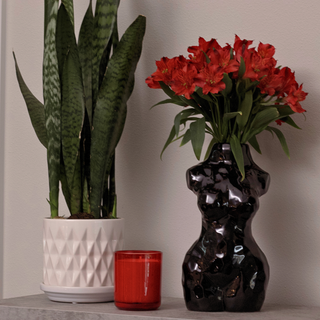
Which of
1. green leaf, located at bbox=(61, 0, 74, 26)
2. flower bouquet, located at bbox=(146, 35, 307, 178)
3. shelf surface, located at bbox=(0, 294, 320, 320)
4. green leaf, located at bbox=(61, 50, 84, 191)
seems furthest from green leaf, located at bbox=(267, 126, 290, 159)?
green leaf, located at bbox=(61, 0, 74, 26)

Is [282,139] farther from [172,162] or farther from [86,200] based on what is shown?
[86,200]

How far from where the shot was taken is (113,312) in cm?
77

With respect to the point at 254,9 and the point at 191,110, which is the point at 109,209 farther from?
the point at 254,9

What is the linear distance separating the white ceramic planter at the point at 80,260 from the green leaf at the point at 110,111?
0.05 meters

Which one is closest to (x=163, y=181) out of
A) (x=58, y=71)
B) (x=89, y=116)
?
(x=89, y=116)

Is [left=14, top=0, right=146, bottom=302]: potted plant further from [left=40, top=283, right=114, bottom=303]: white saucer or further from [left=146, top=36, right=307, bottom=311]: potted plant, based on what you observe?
[left=146, top=36, right=307, bottom=311]: potted plant

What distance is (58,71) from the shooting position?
927 millimetres

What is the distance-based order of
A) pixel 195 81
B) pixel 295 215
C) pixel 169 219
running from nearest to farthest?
pixel 195 81 < pixel 295 215 < pixel 169 219

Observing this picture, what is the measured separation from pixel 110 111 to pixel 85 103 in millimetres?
72

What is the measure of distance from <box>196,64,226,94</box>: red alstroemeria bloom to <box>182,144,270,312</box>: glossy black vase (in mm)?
109

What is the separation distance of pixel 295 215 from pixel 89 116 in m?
0.46

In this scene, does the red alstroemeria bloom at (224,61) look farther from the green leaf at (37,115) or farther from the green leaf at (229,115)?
the green leaf at (37,115)

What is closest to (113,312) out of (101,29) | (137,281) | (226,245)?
(137,281)

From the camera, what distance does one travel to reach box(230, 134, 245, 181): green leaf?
754mm
